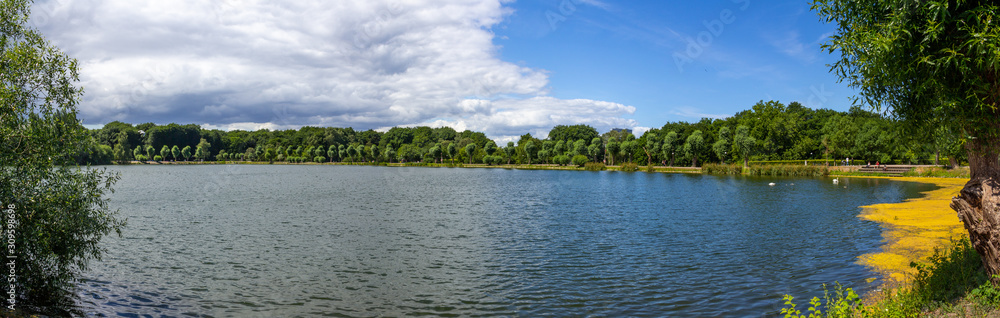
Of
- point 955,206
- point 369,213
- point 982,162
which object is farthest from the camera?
point 369,213

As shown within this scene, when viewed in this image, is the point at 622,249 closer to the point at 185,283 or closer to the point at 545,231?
the point at 545,231

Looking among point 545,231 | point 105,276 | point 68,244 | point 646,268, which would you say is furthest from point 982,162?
point 105,276

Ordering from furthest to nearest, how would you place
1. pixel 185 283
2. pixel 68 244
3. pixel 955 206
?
pixel 185 283
pixel 68 244
pixel 955 206

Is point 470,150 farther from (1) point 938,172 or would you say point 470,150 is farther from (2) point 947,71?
(2) point 947,71

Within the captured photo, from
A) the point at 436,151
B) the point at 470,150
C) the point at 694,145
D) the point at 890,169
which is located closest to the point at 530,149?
the point at 470,150

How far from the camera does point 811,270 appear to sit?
1714cm

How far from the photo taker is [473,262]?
18797 millimetres

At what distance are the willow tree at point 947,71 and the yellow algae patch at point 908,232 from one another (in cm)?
567

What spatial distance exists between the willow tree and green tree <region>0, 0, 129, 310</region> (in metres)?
18.3

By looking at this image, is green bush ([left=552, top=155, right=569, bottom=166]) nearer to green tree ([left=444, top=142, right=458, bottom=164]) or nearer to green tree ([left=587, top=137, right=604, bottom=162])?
green tree ([left=587, top=137, right=604, bottom=162])

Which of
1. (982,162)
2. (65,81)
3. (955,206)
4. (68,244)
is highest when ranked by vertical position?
(65,81)

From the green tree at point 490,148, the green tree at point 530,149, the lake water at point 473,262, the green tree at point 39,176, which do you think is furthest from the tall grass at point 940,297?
the green tree at point 490,148

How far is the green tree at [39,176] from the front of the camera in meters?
11.2

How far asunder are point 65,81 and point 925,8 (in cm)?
1931
